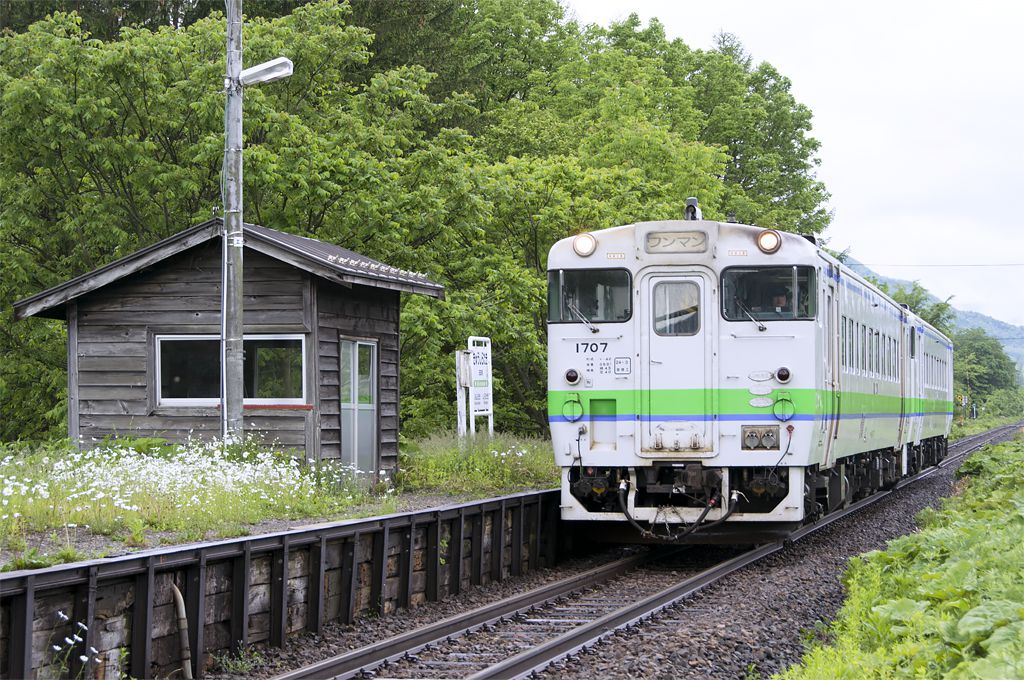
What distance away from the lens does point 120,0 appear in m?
32.0

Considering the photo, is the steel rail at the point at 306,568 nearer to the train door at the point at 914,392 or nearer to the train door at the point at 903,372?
the train door at the point at 903,372

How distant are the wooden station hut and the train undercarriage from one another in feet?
12.2

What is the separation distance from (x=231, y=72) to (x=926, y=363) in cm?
1565

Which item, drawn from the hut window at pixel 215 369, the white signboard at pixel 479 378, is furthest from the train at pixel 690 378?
the white signboard at pixel 479 378

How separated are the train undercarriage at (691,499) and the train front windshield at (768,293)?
1.48m

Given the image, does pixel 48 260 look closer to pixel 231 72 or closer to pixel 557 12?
pixel 231 72

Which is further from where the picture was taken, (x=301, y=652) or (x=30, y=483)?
(x=30, y=483)

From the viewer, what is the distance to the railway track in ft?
24.6

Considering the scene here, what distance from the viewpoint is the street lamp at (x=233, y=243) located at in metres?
13.3

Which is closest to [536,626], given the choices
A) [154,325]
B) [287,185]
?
[154,325]

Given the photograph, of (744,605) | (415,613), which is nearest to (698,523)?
(744,605)


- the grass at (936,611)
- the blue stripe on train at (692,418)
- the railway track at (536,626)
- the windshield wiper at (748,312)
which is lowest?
the railway track at (536,626)

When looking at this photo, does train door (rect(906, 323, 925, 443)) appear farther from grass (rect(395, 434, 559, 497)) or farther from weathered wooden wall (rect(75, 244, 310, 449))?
weathered wooden wall (rect(75, 244, 310, 449))

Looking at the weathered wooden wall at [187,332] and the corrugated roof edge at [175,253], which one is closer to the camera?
the corrugated roof edge at [175,253]
